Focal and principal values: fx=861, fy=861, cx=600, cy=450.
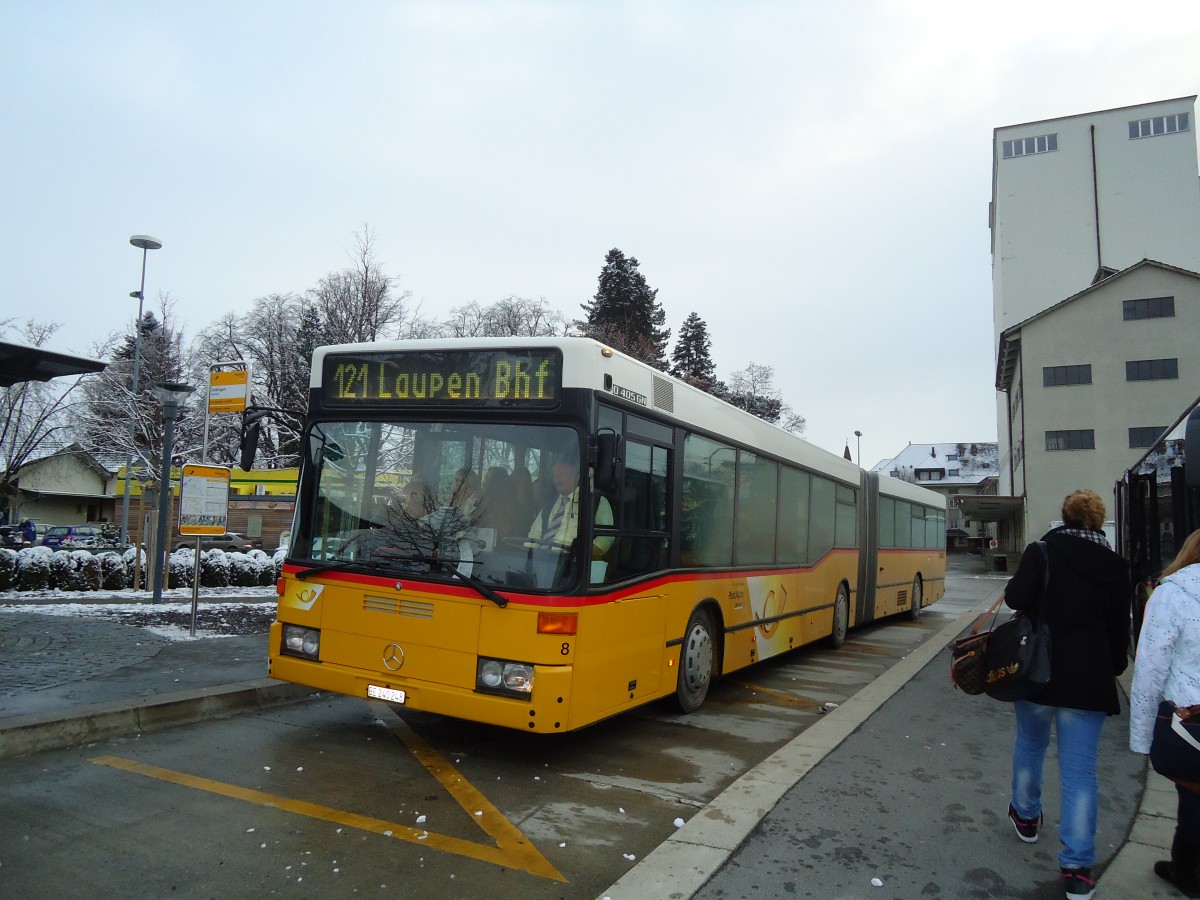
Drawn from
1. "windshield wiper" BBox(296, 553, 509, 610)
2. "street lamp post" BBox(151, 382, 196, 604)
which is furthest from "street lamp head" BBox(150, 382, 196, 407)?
"windshield wiper" BBox(296, 553, 509, 610)

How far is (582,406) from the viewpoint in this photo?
5898 mm

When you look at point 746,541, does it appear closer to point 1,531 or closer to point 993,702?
point 993,702

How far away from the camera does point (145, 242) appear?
25.0 m

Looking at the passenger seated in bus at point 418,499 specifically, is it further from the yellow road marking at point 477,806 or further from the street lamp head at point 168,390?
the street lamp head at point 168,390

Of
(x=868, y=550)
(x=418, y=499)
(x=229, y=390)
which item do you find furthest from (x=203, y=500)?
(x=868, y=550)

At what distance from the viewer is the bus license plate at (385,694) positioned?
582cm

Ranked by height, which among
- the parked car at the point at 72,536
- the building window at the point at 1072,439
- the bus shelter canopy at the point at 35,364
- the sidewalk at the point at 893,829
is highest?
the building window at the point at 1072,439

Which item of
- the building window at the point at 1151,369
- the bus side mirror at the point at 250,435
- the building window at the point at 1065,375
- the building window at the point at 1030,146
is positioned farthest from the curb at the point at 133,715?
the building window at the point at 1030,146

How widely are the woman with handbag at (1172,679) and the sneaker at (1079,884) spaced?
1.93ft

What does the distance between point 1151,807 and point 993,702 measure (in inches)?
134

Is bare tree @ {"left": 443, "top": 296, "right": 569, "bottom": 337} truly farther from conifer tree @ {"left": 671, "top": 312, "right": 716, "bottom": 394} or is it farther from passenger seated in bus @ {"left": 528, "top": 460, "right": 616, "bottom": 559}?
passenger seated in bus @ {"left": 528, "top": 460, "right": 616, "bottom": 559}

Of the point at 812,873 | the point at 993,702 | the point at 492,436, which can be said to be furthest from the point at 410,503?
the point at 993,702

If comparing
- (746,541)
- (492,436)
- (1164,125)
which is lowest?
(746,541)

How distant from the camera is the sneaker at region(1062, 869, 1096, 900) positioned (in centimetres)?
382
